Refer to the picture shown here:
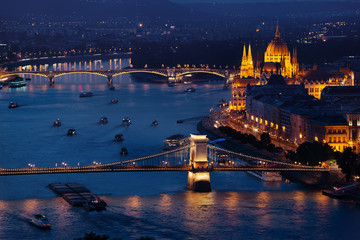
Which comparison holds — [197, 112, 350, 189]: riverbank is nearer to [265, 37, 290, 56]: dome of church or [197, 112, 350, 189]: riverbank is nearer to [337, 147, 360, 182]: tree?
[337, 147, 360, 182]: tree

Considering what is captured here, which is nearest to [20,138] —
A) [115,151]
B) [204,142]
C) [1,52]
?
[115,151]

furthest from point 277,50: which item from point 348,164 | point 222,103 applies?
point 348,164

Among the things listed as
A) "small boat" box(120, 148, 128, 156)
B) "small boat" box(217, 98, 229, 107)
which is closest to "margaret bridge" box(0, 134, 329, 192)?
"small boat" box(120, 148, 128, 156)

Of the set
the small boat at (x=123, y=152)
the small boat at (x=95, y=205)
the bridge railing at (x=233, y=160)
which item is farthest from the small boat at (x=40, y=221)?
the small boat at (x=123, y=152)

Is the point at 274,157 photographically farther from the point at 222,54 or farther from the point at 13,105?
the point at 222,54

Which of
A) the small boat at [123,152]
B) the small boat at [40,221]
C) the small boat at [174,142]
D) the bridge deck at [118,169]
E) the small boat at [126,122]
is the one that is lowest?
the small boat at [40,221]

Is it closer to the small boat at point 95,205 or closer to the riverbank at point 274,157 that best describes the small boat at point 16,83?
the riverbank at point 274,157

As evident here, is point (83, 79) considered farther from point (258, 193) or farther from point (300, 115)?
point (258, 193)
